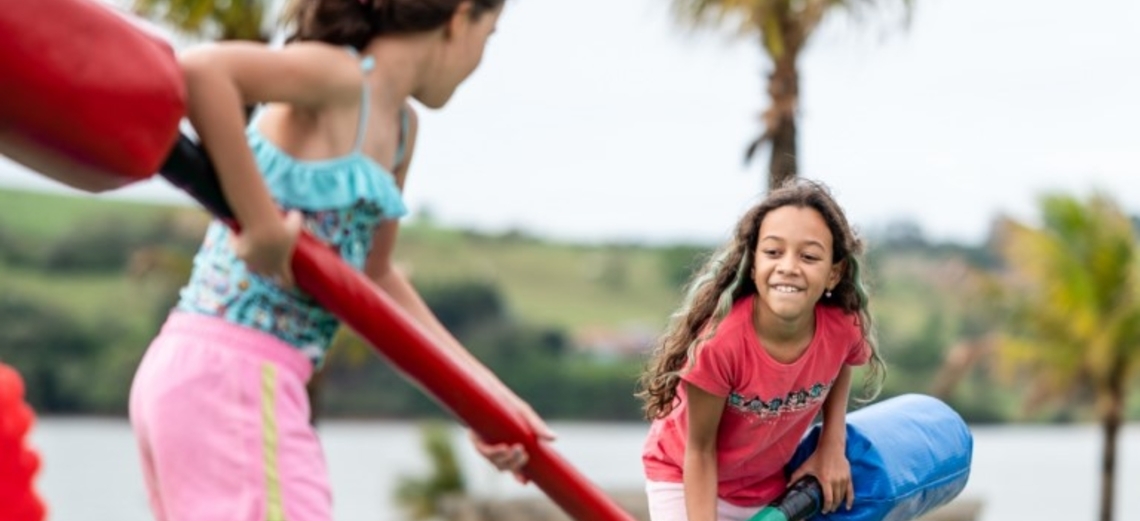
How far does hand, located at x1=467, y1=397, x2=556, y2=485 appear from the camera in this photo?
3.20 metres

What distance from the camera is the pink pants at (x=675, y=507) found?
4.48m

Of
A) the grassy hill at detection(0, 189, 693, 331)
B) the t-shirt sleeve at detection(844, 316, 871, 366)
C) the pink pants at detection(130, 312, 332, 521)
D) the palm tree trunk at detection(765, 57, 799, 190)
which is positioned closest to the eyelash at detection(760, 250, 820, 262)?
the t-shirt sleeve at detection(844, 316, 871, 366)

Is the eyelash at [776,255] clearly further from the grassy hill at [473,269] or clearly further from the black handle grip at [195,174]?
the grassy hill at [473,269]

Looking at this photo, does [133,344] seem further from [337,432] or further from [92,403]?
[337,432]

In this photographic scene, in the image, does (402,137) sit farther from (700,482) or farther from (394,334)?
(700,482)

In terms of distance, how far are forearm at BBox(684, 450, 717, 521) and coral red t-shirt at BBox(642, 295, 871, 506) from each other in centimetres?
9

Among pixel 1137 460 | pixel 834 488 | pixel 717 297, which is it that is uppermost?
pixel 717 297

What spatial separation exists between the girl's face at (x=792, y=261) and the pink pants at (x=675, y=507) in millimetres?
515

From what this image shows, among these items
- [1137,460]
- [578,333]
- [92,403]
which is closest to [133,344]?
[92,403]

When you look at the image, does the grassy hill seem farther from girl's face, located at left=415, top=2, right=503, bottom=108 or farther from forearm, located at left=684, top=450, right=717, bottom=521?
girl's face, located at left=415, top=2, right=503, bottom=108

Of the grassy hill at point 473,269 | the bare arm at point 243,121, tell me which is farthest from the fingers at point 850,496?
the grassy hill at point 473,269

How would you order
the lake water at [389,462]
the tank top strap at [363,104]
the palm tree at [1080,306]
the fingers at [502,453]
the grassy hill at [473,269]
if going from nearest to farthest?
1. the tank top strap at [363,104]
2. the fingers at [502,453]
3. the palm tree at [1080,306]
4. the lake water at [389,462]
5. the grassy hill at [473,269]

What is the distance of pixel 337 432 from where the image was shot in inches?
3100

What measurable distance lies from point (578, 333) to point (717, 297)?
54.9 metres
